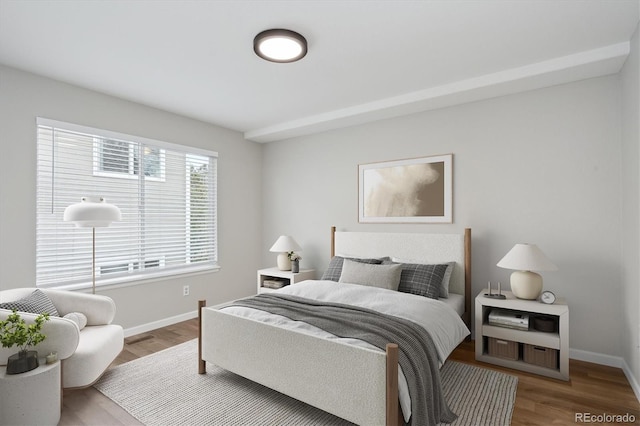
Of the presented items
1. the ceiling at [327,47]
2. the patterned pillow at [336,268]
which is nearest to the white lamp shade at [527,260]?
the patterned pillow at [336,268]

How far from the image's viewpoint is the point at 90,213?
9.26 feet

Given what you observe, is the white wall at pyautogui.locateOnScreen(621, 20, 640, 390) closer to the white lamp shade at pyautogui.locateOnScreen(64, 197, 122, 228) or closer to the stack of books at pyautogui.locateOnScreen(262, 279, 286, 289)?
the stack of books at pyautogui.locateOnScreen(262, 279, 286, 289)

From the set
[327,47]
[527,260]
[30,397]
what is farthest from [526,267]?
[30,397]

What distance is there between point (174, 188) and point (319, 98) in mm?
2151

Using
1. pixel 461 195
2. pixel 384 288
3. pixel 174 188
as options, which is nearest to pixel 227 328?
pixel 384 288

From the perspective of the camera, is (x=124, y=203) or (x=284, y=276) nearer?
(x=124, y=203)

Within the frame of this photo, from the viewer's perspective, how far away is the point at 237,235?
5004 mm

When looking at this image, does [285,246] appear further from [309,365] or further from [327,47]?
[327,47]

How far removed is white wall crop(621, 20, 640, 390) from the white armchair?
12.8 ft

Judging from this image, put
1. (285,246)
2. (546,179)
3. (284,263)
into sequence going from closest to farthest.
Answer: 1. (546,179)
2. (285,246)
3. (284,263)

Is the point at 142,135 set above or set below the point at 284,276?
above

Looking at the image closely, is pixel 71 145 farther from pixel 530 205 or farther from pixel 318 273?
pixel 530 205

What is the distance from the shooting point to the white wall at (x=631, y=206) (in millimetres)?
2361
